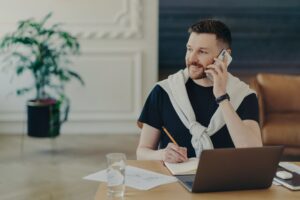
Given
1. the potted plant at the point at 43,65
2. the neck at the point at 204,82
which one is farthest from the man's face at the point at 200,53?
the potted plant at the point at 43,65

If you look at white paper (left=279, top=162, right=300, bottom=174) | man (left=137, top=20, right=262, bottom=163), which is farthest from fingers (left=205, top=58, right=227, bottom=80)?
white paper (left=279, top=162, right=300, bottom=174)

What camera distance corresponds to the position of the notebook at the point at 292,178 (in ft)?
6.02

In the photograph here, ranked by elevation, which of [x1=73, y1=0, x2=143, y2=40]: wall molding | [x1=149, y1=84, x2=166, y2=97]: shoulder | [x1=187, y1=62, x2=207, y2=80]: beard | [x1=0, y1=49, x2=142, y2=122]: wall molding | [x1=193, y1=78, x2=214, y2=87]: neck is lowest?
[x1=0, y1=49, x2=142, y2=122]: wall molding

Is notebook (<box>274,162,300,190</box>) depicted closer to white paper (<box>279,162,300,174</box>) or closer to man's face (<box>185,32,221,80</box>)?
white paper (<box>279,162,300,174</box>)

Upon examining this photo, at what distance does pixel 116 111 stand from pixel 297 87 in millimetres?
1849

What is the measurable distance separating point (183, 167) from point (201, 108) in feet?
1.21

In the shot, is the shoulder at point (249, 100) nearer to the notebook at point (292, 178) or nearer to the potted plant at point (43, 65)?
the notebook at point (292, 178)

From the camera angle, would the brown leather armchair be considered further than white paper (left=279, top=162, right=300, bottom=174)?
Yes

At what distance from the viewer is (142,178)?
6.20 ft

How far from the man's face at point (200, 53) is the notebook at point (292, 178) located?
47cm

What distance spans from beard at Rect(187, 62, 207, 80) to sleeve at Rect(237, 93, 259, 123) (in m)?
0.24

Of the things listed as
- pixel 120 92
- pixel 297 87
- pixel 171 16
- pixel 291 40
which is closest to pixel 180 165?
pixel 297 87

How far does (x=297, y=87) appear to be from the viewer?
4.78m

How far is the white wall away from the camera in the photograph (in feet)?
17.9
